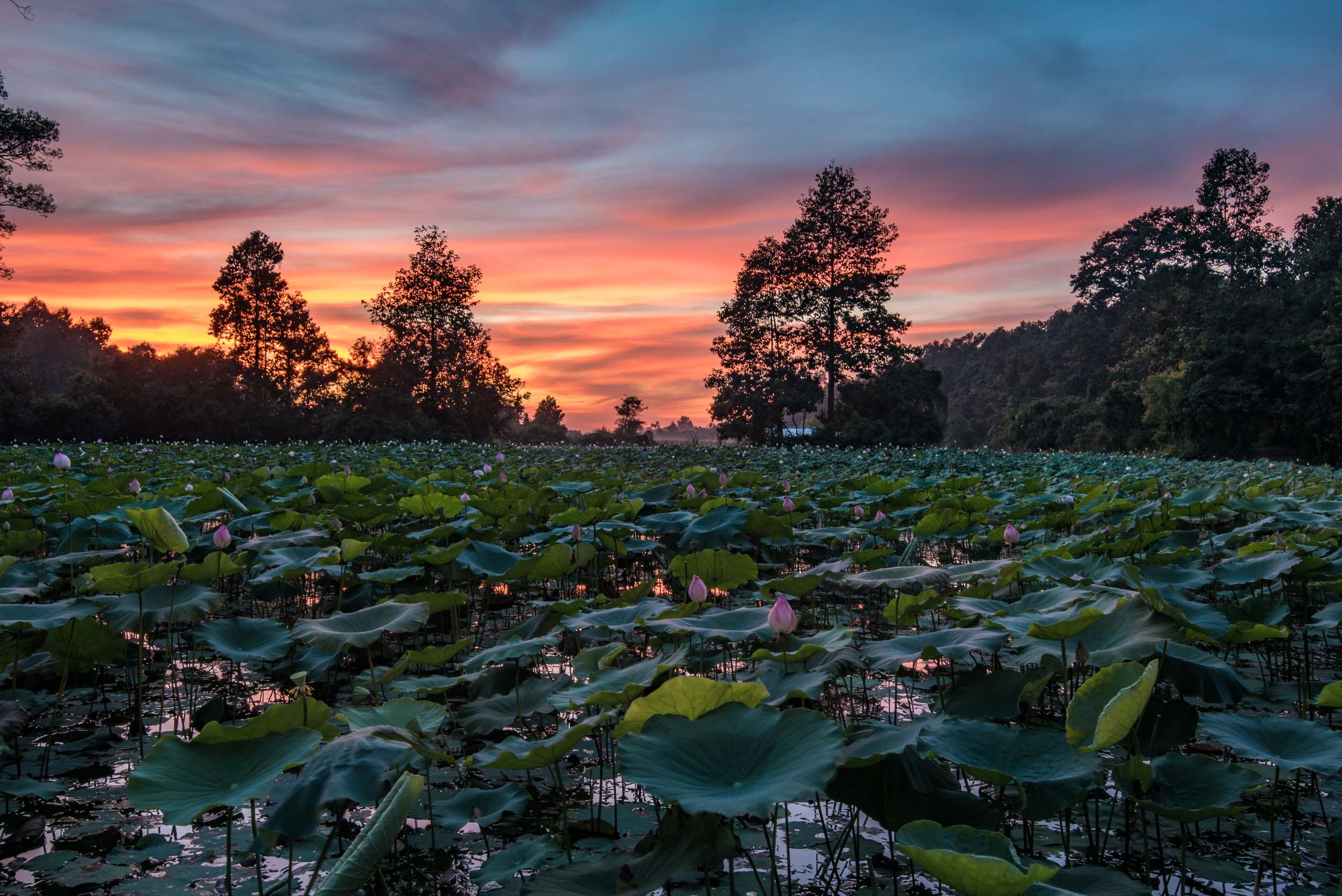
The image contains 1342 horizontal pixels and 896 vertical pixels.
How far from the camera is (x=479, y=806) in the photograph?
2141mm

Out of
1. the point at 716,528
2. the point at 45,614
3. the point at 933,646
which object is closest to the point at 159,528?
the point at 45,614

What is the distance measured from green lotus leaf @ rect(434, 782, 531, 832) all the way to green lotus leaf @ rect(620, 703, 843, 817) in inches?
30.8

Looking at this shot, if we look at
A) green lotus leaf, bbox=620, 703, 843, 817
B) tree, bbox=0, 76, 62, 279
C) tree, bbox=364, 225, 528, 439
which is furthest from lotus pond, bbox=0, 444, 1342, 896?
tree, bbox=364, 225, 528, 439

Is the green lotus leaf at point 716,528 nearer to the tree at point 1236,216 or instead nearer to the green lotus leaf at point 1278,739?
the green lotus leaf at point 1278,739

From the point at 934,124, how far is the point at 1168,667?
13.1 m

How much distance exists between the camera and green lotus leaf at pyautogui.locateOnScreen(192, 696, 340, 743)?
166cm

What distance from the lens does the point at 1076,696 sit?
1.62 m

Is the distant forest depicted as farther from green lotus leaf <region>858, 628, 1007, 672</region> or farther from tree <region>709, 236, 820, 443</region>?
green lotus leaf <region>858, 628, 1007, 672</region>

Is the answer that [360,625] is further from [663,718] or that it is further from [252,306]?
[252,306]

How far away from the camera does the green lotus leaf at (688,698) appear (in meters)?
1.57

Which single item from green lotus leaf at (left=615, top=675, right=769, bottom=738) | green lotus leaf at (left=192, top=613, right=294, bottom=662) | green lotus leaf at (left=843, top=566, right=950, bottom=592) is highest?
green lotus leaf at (left=615, top=675, right=769, bottom=738)

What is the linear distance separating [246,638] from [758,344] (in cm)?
3031

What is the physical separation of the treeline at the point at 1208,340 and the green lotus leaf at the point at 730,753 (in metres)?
28.8

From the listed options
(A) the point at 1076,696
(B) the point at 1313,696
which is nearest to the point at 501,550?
(A) the point at 1076,696
